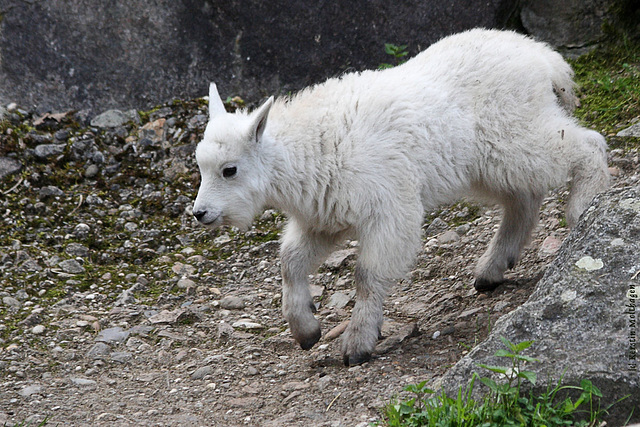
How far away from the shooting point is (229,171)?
17.2ft

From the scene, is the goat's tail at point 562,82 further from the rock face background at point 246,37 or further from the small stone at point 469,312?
the rock face background at point 246,37

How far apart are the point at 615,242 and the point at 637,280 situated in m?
0.24

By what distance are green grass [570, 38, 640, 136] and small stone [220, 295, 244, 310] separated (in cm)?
352

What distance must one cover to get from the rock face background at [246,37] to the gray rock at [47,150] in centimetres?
56

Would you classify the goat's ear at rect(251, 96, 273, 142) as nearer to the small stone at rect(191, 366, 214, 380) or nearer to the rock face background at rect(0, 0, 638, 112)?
the small stone at rect(191, 366, 214, 380)

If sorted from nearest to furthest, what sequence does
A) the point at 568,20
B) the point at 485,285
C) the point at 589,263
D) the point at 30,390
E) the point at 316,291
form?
the point at 589,263 < the point at 30,390 < the point at 485,285 < the point at 316,291 < the point at 568,20

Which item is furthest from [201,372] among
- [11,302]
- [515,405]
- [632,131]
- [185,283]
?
[632,131]

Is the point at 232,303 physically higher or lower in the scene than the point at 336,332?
higher

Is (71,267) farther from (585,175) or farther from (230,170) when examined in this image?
(585,175)

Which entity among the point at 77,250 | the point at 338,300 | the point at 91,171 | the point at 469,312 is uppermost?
the point at 91,171

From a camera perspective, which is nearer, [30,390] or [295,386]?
[295,386]

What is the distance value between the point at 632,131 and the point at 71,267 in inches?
197

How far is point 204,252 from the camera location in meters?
7.26

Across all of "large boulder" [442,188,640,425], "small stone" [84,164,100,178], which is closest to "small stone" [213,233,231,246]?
"small stone" [84,164,100,178]
